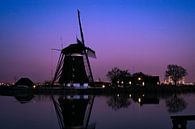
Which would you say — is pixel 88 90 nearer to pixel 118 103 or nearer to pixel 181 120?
pixel 118 103

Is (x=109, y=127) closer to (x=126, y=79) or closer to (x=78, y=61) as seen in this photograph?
(x=78, y=61)

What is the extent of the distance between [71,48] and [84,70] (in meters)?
4.55

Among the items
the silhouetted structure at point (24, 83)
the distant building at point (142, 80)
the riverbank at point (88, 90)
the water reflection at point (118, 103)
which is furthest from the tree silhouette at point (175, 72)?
the water reflection at point (118, 103)

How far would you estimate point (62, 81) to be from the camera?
198 ft

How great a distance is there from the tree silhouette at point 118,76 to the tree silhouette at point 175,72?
39.7ft

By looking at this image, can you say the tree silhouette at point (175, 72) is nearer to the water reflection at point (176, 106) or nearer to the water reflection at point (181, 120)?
the water reflection at point (176, 106)

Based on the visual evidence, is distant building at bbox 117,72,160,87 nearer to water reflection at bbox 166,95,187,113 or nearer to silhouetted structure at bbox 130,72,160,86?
silhouetted structure at bbox 130,72,160,86

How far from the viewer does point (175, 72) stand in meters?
99.9

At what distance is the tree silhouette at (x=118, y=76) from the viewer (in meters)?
99.7

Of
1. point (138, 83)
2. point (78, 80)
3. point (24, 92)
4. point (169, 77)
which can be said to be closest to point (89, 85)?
point (78, 80)

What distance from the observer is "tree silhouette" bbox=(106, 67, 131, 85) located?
327ft

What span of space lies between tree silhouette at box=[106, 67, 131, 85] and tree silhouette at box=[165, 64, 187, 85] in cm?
1210

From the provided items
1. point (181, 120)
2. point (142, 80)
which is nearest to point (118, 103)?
point (181, 120)

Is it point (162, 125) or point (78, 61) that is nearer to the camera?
point (162, 125)
